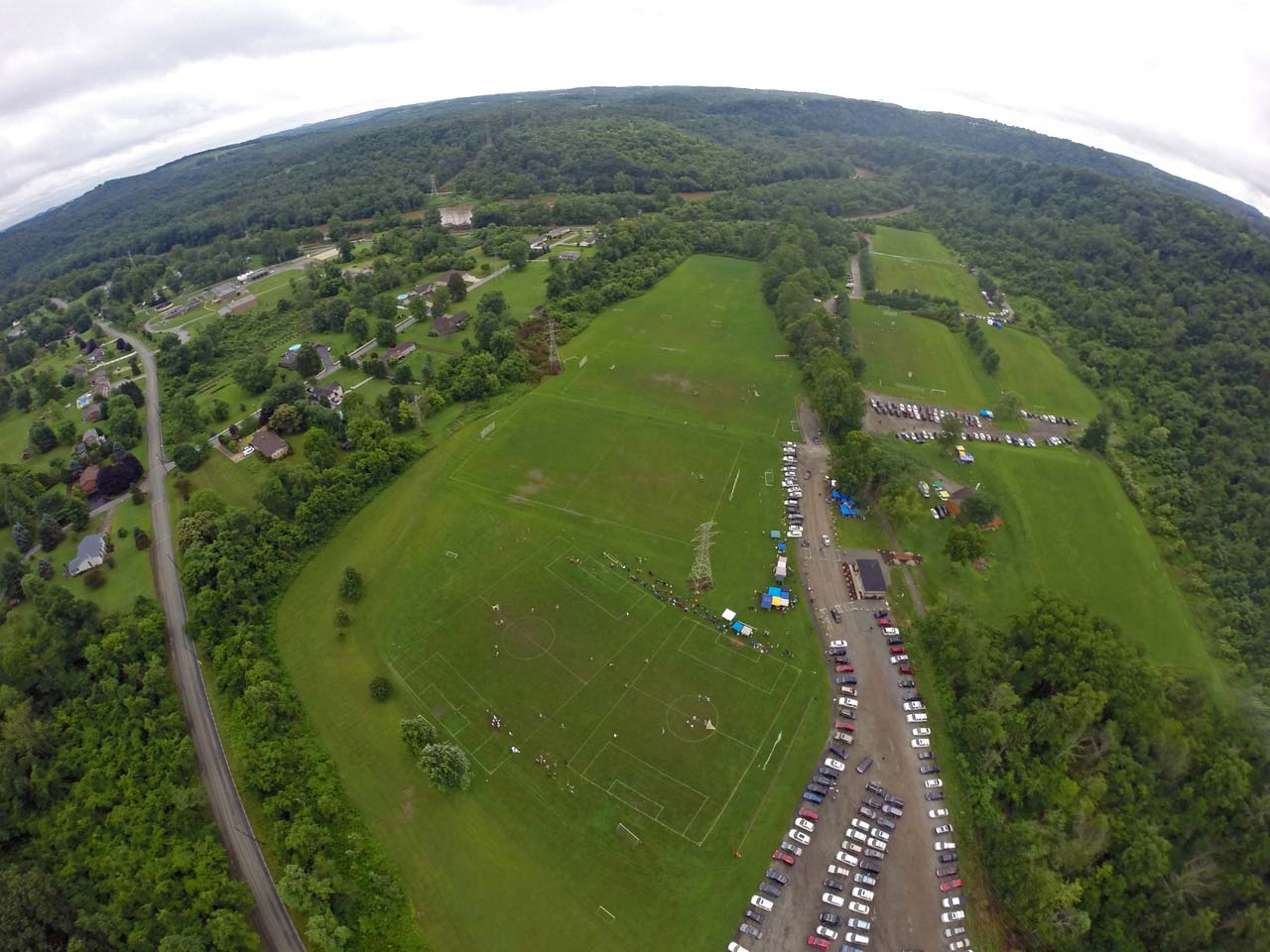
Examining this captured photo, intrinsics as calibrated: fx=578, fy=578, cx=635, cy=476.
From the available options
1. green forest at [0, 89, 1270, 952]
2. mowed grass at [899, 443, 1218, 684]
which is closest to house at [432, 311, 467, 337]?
green forest at [0, 89, 1270, 952]

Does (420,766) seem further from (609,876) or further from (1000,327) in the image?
(1000,327)

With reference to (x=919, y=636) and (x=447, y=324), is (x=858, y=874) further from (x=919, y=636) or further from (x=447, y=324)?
(x=447, y=324)

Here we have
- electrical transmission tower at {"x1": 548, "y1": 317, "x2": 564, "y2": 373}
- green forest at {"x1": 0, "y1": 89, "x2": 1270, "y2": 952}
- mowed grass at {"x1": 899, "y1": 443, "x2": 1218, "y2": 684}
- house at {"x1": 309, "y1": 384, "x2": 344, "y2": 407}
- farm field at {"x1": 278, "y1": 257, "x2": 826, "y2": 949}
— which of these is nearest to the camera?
green forest at {"x1": 0, "y1": 89, "x2": 1270, "y2": 952}

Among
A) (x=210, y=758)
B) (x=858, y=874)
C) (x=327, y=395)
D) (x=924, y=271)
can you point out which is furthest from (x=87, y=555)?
(x=924, y=271)

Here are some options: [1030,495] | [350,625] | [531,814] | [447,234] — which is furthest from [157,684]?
[447,234]

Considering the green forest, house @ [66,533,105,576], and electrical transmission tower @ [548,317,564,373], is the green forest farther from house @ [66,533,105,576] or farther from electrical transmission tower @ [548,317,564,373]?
house @ [66,533,105,576]

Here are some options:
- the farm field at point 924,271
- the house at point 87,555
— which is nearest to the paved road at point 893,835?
the house at point 87,555
